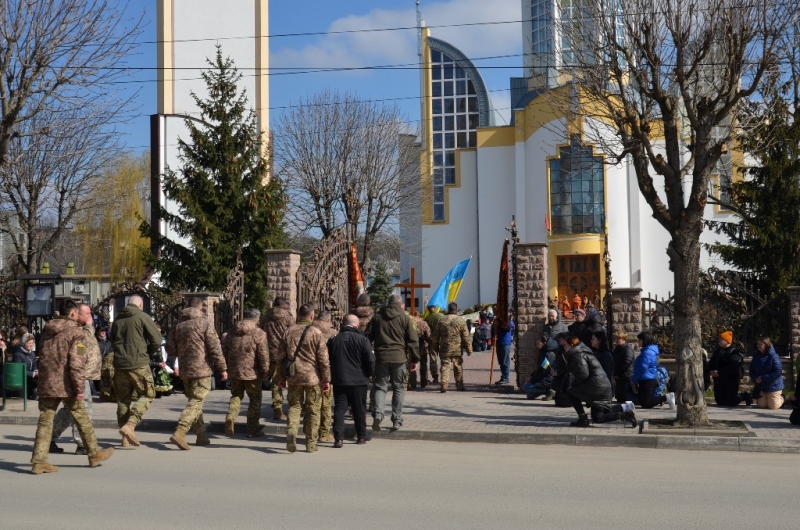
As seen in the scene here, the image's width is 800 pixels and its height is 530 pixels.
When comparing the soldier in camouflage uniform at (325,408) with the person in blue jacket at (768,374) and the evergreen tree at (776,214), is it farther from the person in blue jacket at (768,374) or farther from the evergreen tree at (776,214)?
the evergreen tree at (776,214)

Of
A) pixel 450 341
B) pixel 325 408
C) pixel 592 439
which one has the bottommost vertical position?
pixel 592 439

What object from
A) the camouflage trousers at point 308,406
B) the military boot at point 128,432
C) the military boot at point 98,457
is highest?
the camouflage trousers at point 308,406

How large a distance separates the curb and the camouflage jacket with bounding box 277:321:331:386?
1.51m

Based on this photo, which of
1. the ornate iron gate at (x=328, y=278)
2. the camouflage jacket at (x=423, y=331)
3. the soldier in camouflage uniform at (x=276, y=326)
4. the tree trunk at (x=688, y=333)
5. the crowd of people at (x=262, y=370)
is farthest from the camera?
the ornate iron gate at (x=328, y=278)

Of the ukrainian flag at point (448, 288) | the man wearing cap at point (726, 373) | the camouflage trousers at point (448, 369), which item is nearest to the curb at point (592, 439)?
the man wearing cap at point (726, 373)

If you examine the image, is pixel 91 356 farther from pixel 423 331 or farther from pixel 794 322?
pixel 794 322

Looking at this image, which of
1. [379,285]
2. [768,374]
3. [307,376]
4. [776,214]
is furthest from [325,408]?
[379,285]

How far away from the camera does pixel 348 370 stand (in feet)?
38.5

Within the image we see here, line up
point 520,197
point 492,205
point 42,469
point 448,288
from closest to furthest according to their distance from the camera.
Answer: point 42,469 → point 448,288 → point 520,197 → point 492,205

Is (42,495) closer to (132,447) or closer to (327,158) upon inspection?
(132,447)

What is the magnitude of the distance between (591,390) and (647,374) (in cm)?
280

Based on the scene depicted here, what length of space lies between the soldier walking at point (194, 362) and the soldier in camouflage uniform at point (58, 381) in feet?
5.14

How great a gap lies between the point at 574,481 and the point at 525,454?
203cm

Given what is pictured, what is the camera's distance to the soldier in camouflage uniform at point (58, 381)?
9.55 metres
